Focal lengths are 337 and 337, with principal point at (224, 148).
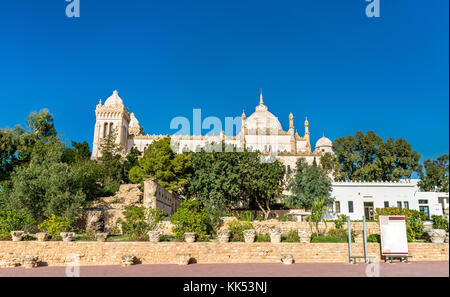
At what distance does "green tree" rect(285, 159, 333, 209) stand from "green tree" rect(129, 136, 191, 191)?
29.5 feet

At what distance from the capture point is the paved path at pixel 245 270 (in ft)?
32.5

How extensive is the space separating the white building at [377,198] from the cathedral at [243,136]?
2042 cm

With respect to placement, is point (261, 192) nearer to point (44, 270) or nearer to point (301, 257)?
point (301, 257)

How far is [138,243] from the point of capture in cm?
1270

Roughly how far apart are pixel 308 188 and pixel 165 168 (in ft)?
40.2

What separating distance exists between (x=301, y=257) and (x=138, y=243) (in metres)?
6.21

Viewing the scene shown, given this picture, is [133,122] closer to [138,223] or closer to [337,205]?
[337,205]

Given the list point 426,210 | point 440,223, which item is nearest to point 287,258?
point 440,223

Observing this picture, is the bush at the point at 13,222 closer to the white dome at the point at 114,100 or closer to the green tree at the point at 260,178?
the green tree at the point at 260,178

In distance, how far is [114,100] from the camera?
6312 centimetres

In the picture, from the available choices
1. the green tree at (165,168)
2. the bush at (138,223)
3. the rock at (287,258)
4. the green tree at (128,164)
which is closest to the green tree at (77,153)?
the green tree at (128,164)
